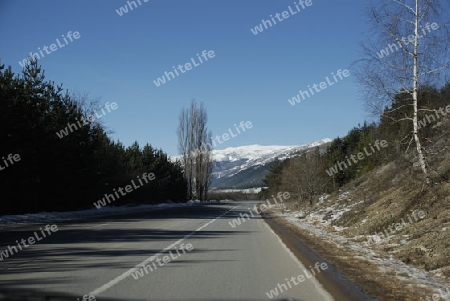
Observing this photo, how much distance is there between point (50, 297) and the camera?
6223 mm

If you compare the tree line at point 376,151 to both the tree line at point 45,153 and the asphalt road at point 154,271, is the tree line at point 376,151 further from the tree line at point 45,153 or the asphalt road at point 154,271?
the tree line at point 45,153

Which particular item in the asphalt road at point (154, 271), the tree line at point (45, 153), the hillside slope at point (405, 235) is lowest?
the hillside slope at point (405, 235)

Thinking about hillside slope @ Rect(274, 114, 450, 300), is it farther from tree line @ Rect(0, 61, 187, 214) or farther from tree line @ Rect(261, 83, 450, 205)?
tree line @ Rect(0, 61, 187, 214)

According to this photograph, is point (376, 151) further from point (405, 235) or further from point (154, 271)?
point (154, 271)

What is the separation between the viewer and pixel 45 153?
1156 inches

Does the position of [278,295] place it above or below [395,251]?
above

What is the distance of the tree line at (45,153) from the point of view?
2638 cm

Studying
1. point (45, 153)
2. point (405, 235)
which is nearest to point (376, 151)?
point (405, 235)

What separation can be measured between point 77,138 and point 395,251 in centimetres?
2835

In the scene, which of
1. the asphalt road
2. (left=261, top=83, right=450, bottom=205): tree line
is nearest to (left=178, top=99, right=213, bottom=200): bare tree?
(left=261, top=83, right=450, bottom=205): tree line

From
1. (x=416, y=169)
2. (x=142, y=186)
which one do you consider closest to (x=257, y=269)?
(x=416, y=169)

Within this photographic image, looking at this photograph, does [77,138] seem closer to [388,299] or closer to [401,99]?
[401,99]

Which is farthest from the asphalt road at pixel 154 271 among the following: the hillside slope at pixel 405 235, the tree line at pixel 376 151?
the tree line at pixel 376 151

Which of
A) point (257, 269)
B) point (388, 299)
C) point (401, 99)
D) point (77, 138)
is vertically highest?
point (77, 138)
